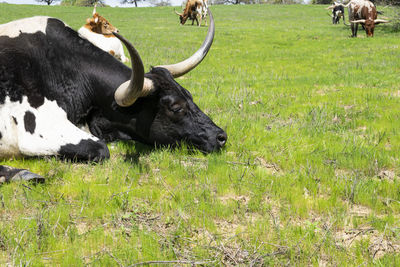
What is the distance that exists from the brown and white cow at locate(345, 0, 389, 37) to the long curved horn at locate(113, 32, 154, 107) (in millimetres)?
19074

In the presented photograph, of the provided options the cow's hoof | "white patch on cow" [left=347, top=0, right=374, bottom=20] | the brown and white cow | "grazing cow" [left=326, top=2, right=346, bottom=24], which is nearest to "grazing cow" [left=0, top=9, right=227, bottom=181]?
the cow's hoof

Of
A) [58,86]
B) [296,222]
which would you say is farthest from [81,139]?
[296,222]

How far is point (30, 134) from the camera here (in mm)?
4102

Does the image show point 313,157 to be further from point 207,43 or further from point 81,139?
point 81,139

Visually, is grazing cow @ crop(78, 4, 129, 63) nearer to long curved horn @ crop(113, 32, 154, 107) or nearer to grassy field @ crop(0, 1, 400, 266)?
grassy field @ crop(0, 1, 400, 266)

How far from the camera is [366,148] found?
4.20 meters

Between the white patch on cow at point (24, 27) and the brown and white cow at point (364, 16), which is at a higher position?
the brown and white cow at point (364, 16)

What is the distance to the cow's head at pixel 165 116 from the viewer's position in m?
4.23

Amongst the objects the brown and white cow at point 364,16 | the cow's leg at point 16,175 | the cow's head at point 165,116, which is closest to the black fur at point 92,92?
the cow's head at point 165,116

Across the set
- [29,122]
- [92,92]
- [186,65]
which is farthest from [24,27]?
[186,65]

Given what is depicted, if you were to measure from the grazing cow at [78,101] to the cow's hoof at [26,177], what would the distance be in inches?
6.9

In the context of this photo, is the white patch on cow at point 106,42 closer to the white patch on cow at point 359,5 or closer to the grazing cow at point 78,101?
the grazing cow at point 78,101

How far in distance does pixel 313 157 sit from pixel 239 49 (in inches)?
529

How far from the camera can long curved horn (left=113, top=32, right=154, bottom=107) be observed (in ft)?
11.9
